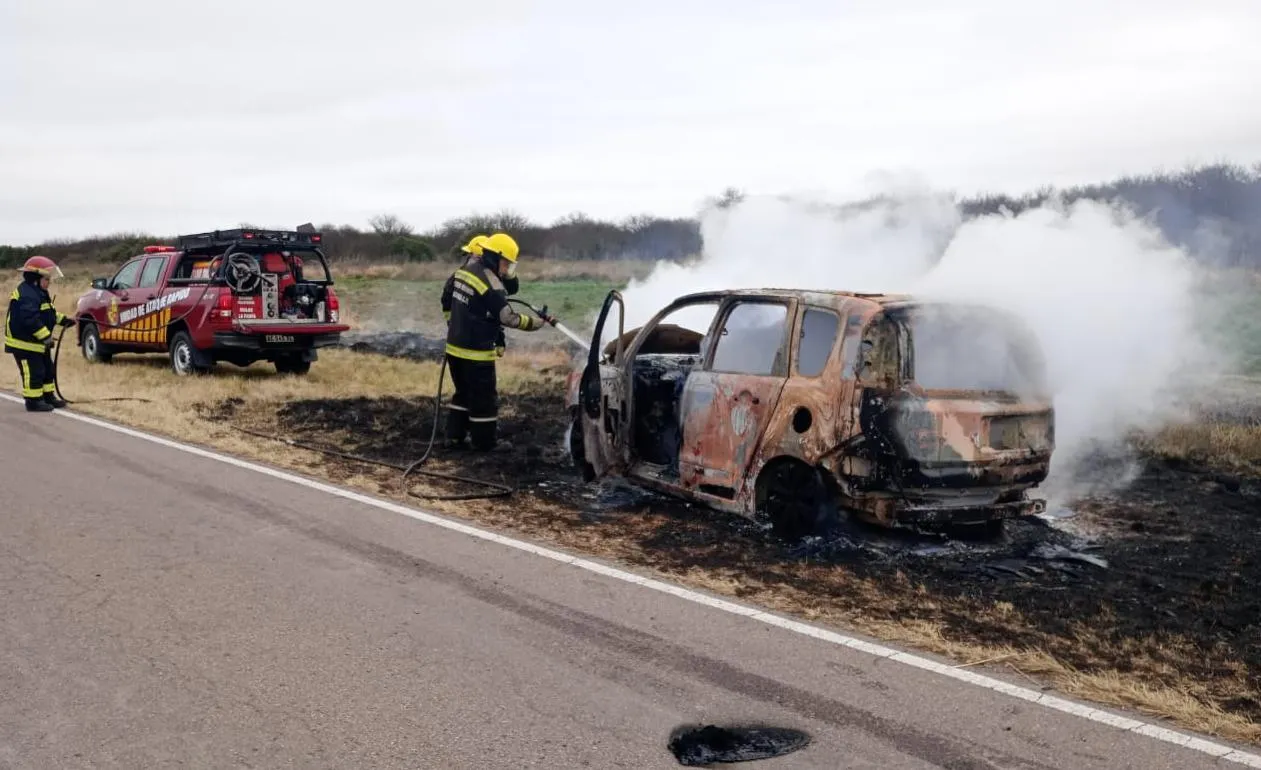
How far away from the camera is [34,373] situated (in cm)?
1189

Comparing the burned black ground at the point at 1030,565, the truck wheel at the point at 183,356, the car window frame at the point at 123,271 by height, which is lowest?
the burned black ground at the point at 1030,565

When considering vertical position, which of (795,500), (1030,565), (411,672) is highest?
(795,500)

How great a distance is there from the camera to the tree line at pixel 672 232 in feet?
40.0

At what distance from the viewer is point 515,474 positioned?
8.81 m

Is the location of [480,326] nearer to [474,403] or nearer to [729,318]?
[474,403]

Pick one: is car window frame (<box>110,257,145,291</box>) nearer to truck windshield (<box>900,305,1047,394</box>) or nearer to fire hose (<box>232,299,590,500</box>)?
fire hose (<box>232,299,590,500</box>)

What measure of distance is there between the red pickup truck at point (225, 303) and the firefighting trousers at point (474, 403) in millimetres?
5787

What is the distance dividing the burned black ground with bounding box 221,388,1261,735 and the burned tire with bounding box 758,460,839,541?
11cm

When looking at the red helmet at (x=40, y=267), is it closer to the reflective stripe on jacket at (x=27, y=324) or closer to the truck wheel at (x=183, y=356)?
the reflective stripe on jacket at (x=27, y=324)

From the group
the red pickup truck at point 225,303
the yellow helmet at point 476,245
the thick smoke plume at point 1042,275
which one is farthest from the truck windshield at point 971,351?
the red pickup truck at point 225,303

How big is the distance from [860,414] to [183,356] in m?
11.8

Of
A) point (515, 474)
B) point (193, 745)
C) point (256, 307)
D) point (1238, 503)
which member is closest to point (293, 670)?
point (193, 745)

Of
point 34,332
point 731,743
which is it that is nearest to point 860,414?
point 731,743

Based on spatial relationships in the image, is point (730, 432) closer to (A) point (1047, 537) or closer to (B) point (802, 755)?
(A) point (1047, 537)
